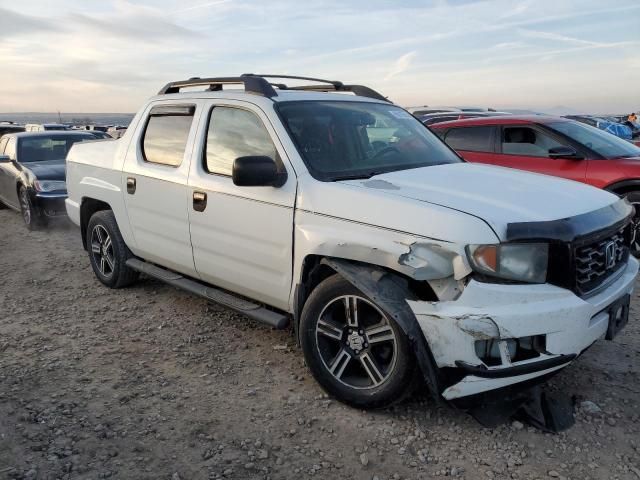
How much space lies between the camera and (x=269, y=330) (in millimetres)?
4516

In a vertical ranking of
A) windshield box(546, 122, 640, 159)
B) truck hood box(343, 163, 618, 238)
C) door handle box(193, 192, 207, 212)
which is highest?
windshield box(546, 122, 640, 159)

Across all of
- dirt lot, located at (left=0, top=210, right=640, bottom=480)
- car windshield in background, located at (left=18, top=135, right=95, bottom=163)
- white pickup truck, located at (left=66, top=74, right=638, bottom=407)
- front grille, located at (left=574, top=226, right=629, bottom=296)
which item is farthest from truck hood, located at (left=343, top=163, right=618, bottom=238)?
car windshield in background, located at (left=18, top=135, right=95, bottom=163)

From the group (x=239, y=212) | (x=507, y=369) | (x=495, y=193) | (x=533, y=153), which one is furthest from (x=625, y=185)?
(x=239, y=212)

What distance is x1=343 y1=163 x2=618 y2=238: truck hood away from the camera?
9.39 ft

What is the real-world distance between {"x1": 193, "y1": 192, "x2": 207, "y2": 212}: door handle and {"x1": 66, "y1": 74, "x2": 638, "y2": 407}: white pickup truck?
0.05 feet

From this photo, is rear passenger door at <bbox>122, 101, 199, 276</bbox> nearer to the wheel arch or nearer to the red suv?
the wheel arch

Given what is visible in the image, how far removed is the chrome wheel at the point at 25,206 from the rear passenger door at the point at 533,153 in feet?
22.9

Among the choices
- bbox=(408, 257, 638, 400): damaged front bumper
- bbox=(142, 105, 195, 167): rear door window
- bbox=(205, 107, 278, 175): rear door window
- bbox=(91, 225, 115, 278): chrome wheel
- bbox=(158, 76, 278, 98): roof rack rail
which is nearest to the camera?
bbox=(408, 257, 638, 400): damaged front bumper

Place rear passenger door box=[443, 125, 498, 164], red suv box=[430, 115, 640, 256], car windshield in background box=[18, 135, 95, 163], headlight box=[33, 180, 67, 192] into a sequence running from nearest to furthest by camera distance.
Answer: red suv box=[430, 115, 640, 256], rear passenger door box=[443, 125, 498, 164], headlight box=[33, 180, 67, 192], car windshield in background box=[18, 135, 95, 163]

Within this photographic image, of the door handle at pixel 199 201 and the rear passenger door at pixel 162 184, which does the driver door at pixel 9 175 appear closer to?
the rear passenger door at pixel 162 184

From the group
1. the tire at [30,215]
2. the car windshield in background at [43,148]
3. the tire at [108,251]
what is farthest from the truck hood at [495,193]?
the car windshield in background at [43,148]

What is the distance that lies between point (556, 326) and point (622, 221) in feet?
3.16

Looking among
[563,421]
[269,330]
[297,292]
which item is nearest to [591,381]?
[563,421]

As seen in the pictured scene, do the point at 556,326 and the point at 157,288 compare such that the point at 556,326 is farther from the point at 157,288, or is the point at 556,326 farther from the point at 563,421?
the point at 157,288
